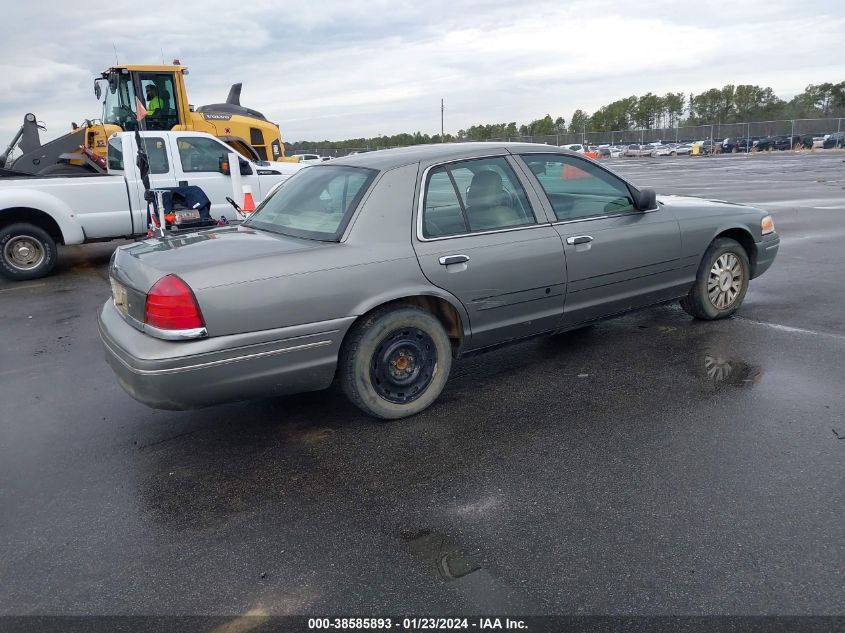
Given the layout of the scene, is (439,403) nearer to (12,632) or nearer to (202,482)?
(202,482)

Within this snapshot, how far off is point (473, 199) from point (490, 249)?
37 cm

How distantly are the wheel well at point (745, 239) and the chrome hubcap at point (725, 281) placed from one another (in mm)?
167

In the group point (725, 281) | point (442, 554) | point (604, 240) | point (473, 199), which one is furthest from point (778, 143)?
point (442, 554)

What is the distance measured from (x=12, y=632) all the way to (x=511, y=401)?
117 inches

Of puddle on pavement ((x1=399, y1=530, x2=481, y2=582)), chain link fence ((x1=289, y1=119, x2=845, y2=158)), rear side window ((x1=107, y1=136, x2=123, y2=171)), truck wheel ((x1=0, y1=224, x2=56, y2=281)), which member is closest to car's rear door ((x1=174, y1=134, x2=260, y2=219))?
rear side window ((x1=107, y1=136, x2=123, y2=171))

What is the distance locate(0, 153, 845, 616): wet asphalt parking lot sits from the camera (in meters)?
2.69

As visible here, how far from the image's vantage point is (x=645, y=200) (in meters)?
5.15

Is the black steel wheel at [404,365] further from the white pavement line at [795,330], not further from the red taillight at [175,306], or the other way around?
the white pavement line at [795,330]

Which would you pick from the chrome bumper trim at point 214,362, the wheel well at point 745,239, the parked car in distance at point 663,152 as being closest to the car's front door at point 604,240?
the wheel well at point 745,239

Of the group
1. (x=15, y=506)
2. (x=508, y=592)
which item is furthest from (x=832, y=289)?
(x=15, y=506)

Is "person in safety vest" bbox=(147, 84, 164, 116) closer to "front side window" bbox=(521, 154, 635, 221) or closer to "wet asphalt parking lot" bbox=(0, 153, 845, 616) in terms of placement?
"wet asphalt parking lot" bbox=(0, 153, 845, 616)

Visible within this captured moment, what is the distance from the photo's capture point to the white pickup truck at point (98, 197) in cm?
912

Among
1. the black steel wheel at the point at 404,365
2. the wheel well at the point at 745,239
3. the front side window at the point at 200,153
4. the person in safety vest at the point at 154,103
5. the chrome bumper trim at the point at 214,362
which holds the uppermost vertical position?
the person in safety vest at the point at 154,103

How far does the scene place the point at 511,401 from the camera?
4.56 m
